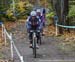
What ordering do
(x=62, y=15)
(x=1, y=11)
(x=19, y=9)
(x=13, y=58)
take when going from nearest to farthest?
(x=13, y=58) < (x=62, y=15) < (x=1, y=11) < (x=19, y=9)

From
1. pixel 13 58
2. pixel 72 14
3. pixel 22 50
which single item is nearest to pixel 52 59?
pixel 13 58

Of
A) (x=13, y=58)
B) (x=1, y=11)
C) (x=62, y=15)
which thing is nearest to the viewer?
(x=13, y=58)

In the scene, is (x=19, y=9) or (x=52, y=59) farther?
(x=19, y=9)

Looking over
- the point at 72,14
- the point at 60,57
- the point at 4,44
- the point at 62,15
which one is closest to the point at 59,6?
the point at 62,15

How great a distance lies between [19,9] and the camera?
143 feet

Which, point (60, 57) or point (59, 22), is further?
point (59, 22)

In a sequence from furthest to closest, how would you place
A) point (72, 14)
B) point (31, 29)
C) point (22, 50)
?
point (72, 14)
point (22, 50)
point (31, 29)

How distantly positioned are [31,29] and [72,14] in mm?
14012

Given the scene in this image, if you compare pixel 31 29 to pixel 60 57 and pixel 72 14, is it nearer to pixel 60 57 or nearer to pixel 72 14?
pixel 60 57

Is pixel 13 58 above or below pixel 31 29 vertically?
below

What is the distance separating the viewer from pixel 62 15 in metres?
24.1

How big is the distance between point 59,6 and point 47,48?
928 centimetres

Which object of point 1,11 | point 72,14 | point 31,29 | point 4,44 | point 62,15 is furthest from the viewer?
point 1,11

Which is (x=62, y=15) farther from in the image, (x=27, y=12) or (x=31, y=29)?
(x=27, y=12)
